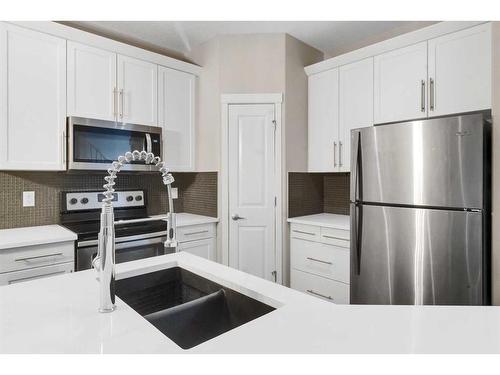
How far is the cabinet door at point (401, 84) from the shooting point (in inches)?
92.3

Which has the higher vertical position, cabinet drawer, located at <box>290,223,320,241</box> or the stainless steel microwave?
the stainless steel microwave

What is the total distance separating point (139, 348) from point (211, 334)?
1.62 feet

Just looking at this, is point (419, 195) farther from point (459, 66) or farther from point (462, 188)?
point (459, 66)

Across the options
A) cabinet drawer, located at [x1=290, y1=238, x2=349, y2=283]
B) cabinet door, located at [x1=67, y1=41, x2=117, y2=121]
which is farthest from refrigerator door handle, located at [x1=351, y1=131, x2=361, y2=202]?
cabinet door, located at [x1=67, y1=41, x2=117, y2=121]

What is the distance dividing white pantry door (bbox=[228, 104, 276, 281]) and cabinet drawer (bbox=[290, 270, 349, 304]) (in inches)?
9.0

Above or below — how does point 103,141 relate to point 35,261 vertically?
above

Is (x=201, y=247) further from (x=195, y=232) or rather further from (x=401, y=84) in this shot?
(x=401, y=84)

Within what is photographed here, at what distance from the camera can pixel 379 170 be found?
2006mm

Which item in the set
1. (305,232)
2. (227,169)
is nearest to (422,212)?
(305,232)

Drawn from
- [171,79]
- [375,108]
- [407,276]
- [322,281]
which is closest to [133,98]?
[171,79]

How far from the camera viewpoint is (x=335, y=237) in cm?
254

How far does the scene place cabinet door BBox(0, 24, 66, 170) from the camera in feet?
6.80

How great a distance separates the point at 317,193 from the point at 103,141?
6.90 feet

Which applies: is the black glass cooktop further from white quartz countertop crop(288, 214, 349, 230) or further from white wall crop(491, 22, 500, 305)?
white wall crop(491, 22, 500, 305)
